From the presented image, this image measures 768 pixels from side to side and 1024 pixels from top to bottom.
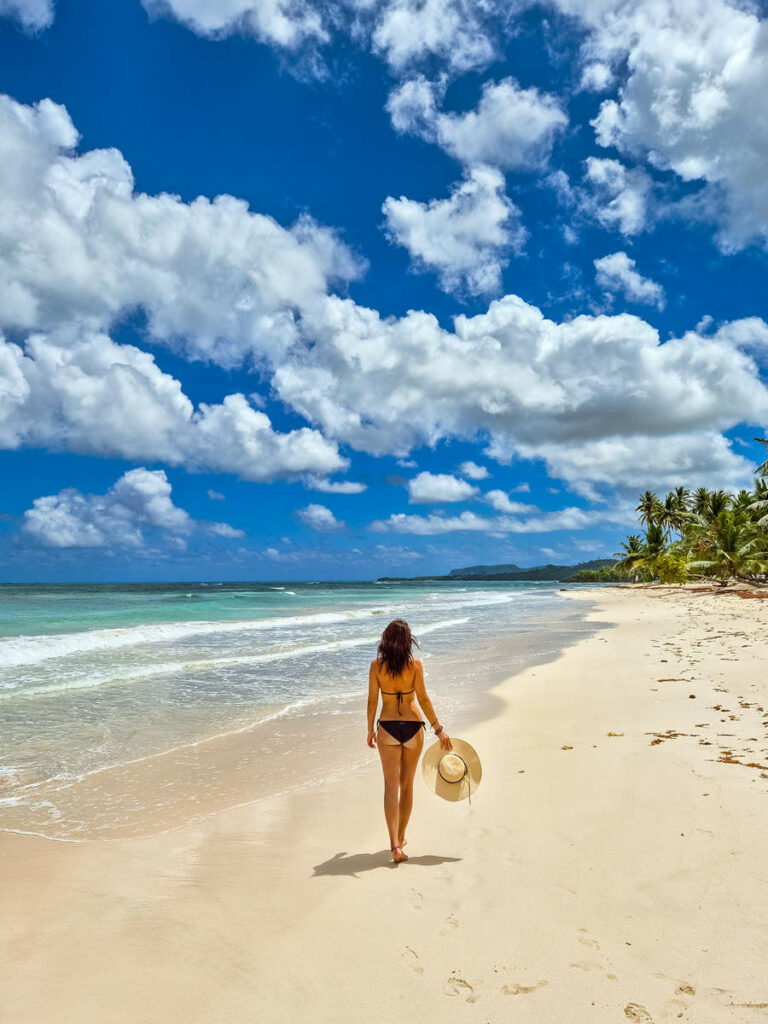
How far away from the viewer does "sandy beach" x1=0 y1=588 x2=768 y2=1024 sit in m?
3.18

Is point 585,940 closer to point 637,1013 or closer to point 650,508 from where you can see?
point 637,1013

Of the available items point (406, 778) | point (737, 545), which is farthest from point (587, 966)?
point (737, 545)

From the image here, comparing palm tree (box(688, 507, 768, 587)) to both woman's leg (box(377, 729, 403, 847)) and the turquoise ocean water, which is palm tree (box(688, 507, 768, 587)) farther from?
woman's leg (box(377, 729, 403, 847))

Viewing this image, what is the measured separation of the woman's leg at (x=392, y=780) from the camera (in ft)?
15.9

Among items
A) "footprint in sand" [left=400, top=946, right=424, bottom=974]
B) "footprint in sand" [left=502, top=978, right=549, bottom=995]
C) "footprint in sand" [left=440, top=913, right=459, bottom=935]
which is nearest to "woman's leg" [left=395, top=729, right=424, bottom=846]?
"footprint in sand" [left=440, top=913, right=459, bottom=935]

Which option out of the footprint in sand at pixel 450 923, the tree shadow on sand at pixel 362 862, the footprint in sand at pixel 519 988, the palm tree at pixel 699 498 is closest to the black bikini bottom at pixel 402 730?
the tree shadow on sand at pixel 362 862

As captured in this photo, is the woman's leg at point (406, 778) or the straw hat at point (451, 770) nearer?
the woman's leg at point (406, 778)

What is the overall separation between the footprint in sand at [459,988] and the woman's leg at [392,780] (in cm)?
154

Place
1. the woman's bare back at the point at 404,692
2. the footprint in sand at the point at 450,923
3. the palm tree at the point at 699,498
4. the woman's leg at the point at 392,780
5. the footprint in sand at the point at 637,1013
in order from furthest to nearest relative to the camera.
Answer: the palm tree at the point at 699,498 < the woman's bare back at the point at 404,692 < the woman's leg at the point at 392,780 < the footprint in sand at the point at 450,923 < the footprint in sand at the point at 637,1013

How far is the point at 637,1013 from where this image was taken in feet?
9.93

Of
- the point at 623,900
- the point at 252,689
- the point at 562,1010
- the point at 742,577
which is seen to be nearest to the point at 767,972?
the point at 623,900

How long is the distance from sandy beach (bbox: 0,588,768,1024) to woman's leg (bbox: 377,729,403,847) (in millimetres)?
264

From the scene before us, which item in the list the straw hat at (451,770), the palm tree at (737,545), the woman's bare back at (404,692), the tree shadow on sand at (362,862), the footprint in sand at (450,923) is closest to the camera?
the footprint in sand at (450,923)

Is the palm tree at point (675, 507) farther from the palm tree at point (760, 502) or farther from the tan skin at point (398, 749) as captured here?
the tan skin at point (398, 749)
